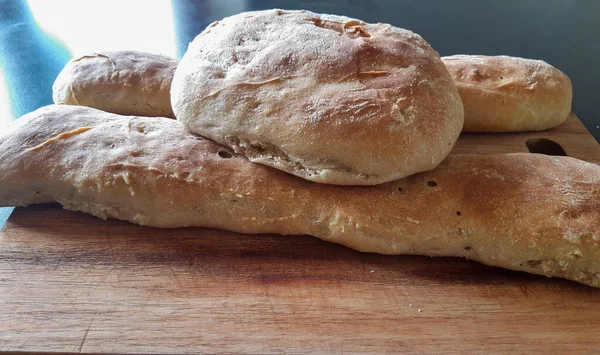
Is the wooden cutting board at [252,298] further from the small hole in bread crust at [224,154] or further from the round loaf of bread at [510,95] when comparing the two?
the round loaf of bread at [510,95]

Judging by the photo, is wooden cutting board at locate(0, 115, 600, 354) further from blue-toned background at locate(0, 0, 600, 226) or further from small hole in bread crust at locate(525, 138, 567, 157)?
blue-toned background at locate(0, 0, 600, 226)

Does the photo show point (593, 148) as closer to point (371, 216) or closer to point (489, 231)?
point (489, 231)

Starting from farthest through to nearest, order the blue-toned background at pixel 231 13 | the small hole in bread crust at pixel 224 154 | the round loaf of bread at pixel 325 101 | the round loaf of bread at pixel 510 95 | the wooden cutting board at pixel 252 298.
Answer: the blue-toned background at pixel 231 13 < the round loaf of bread at pixel 510 95 < the small hole in bread crust at pixel 224 154 < the round loaf of bread at pixel 325 101 < the wooden cutting board at pixel 252 298

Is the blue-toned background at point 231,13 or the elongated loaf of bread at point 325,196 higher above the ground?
the blue-toned background at point 231,13

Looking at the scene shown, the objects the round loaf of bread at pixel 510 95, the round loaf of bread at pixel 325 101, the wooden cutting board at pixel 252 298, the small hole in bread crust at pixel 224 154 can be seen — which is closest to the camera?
the wooden cutting board at pixel 252 298

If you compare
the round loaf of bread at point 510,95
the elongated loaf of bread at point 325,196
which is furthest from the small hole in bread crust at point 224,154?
the round loaf of bread at point 510,95

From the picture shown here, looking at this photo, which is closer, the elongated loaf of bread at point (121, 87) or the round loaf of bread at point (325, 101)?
the round loaf of bread at point (325, 101)

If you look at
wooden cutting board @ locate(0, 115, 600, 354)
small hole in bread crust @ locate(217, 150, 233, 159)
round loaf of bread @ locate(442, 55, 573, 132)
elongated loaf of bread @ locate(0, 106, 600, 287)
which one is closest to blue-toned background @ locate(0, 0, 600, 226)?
round loaf of bread @ locate(442, 55, 573, 132)
